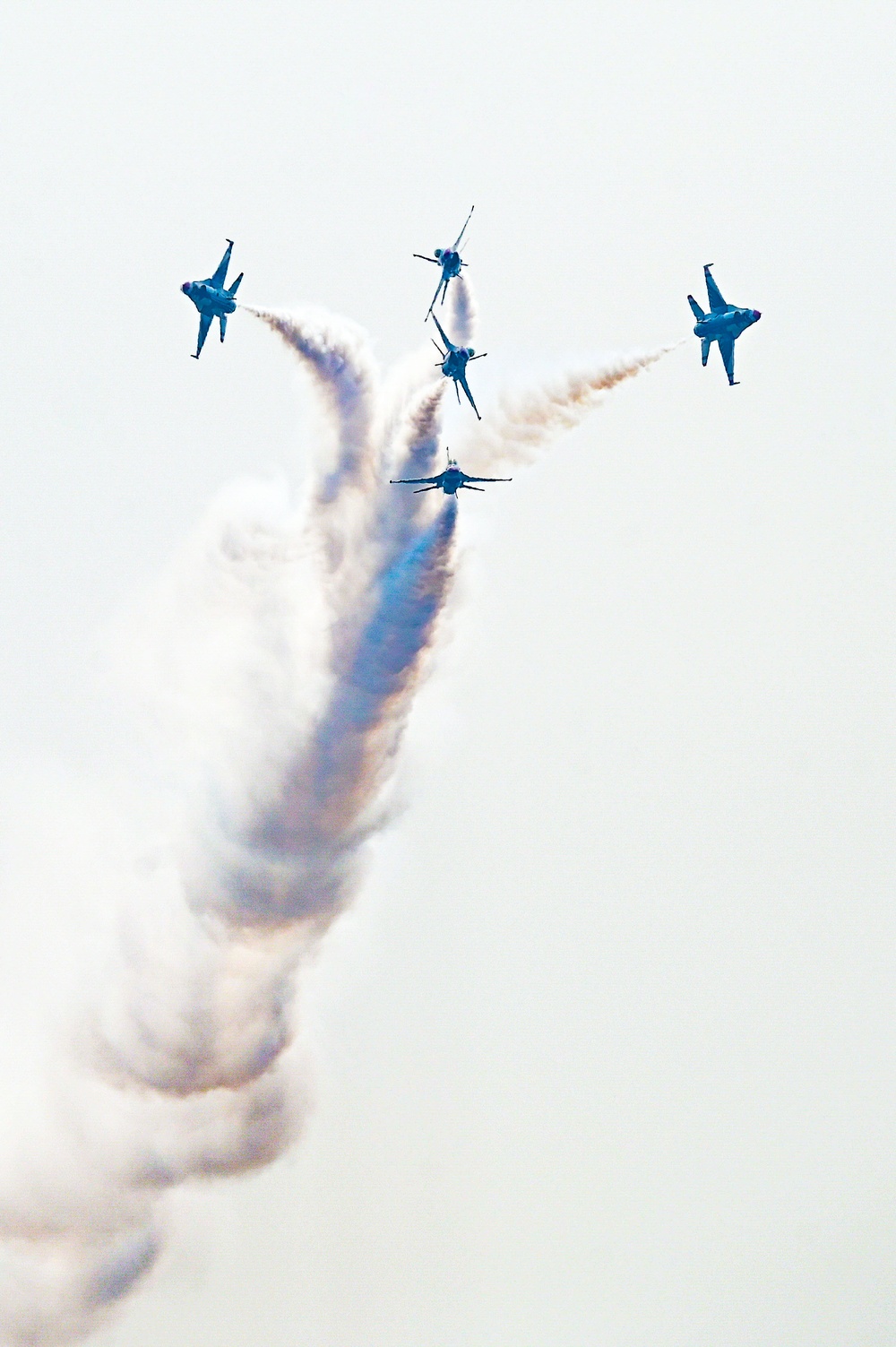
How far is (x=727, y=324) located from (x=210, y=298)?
1576cm

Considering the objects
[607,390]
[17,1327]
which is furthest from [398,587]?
[17,1327]

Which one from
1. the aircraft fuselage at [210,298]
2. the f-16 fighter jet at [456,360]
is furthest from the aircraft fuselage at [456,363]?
the aircraft fuselage at [210,298]

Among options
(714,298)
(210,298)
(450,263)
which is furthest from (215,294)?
(714,298)

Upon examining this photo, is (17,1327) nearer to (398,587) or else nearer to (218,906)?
(218,906)

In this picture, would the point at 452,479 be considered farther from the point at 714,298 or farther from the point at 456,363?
the point at 714,298

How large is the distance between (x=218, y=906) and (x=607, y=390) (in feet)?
66.8

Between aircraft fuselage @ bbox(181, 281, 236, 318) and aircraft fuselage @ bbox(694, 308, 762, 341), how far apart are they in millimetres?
14310

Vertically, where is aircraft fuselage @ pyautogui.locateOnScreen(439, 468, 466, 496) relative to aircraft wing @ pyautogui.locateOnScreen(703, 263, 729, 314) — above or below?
below

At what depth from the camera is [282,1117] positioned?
65.7 m

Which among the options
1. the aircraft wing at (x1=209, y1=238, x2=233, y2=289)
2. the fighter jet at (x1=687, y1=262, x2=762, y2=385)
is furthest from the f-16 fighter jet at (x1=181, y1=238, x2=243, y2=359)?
the fighter jet at (x1=687, y1=262, x2=762, y2=385)

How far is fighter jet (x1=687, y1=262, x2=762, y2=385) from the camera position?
197 feet

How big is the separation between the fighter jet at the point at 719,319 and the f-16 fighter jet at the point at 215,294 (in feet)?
46.0

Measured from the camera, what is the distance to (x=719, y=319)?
197 ft

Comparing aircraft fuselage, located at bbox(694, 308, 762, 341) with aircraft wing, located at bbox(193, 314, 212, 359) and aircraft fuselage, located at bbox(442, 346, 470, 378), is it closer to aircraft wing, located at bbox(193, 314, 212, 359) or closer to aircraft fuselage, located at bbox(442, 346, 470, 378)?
aircraft fuselage, located at bbox(442, 346, 470, 378)
